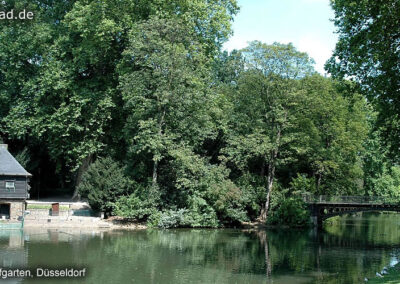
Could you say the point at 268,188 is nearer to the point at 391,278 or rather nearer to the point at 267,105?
the point at 267,105

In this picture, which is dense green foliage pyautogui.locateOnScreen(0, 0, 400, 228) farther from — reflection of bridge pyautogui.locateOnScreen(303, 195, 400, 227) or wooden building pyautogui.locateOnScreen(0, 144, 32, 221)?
wooden building pyautogui.locateOnScreen(0, 144, 32, 221)

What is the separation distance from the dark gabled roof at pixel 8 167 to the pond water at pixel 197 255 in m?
5.97

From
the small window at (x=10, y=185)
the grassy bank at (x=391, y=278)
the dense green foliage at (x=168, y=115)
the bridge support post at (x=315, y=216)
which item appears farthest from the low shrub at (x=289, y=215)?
the small window at (x=10, y=185)

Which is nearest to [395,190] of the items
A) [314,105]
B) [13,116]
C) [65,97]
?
[314,105]

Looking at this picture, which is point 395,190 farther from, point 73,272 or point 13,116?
point 73,272

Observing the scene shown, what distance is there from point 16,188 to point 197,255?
17.6 meters

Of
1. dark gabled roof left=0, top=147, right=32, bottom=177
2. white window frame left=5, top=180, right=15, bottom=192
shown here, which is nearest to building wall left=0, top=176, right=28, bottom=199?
white window frame left=5, top=180, right=15, bottom=192

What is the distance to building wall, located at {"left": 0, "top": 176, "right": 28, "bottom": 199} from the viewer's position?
34.7m

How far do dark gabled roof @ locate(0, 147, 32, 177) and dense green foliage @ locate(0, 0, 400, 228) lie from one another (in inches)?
154

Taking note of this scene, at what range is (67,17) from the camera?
130 feet

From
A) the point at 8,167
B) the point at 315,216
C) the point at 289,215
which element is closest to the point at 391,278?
the point at 289,215

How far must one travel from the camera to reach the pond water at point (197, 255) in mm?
19875

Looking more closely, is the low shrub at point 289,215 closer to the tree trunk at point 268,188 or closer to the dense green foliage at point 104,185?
the tree trunk at point 268,188

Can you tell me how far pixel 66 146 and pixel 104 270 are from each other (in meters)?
22.5
